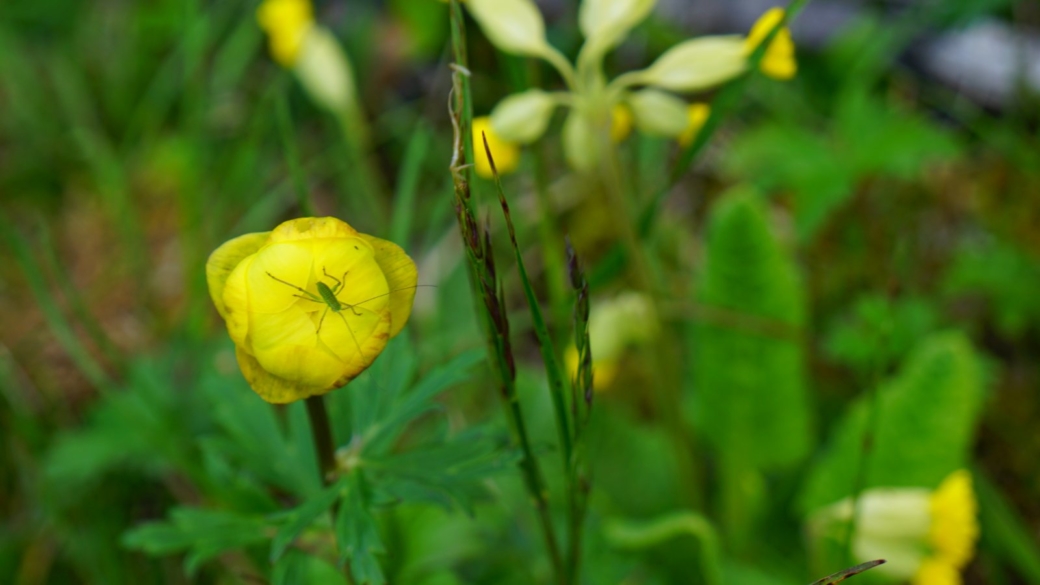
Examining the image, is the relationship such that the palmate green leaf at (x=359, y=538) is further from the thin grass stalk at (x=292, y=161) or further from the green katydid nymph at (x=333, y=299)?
the thin grass stalk at (x=292, y=161)

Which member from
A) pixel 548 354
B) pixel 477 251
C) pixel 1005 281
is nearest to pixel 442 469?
pixel 548 354

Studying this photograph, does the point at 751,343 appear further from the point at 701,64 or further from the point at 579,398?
the point at 579,398

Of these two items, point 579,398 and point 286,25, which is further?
point 286,25

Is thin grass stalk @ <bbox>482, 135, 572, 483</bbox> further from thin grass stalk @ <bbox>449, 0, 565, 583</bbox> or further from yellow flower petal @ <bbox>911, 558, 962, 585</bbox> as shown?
yellow flower petal @ <bbox>911, 558, 962, 585</bbox>

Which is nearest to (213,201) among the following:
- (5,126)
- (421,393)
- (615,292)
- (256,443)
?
(5,126)

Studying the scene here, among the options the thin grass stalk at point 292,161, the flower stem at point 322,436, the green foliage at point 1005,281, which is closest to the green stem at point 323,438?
the flower stem at point 322,436

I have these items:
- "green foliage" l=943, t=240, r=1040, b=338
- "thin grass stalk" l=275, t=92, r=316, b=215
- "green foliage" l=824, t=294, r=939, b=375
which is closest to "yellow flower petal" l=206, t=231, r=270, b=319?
"thin grass stalk" l=275, t=92, r=316, b=215
